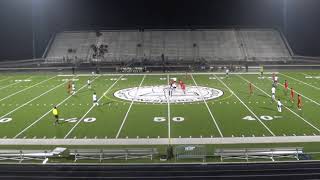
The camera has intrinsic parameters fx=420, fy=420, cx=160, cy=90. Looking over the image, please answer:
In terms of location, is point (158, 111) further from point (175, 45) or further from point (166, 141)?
point (175, 45)

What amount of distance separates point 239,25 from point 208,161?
37.1 m

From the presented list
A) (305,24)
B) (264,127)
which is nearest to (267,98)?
(264,127)

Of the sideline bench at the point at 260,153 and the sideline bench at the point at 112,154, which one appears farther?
the sideline bench at the point at 112,154

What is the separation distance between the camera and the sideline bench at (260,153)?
1390cm

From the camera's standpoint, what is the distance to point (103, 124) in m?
19.1

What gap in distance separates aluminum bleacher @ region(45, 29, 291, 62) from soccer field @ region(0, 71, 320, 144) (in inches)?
519

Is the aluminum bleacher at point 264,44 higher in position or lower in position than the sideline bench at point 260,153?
higher

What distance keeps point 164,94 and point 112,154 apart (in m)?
12.7

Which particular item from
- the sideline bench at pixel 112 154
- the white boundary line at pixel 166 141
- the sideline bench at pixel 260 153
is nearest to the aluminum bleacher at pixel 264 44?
the white boundary line at pixel 166 141

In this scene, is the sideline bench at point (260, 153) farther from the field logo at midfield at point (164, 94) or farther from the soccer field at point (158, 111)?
the field logo at midfield at point (164, 94)

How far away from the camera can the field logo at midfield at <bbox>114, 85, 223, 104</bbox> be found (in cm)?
2481

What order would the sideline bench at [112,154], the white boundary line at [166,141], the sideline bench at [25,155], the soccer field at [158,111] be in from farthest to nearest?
the soccer field at [158,111] < the white boundary line at [166,141] < the sideline bench at [25,155] < the sideline bench at [112,154]

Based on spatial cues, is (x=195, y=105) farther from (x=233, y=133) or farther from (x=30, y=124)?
(x=30, y=124)

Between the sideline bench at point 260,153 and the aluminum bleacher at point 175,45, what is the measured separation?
3185 cm
